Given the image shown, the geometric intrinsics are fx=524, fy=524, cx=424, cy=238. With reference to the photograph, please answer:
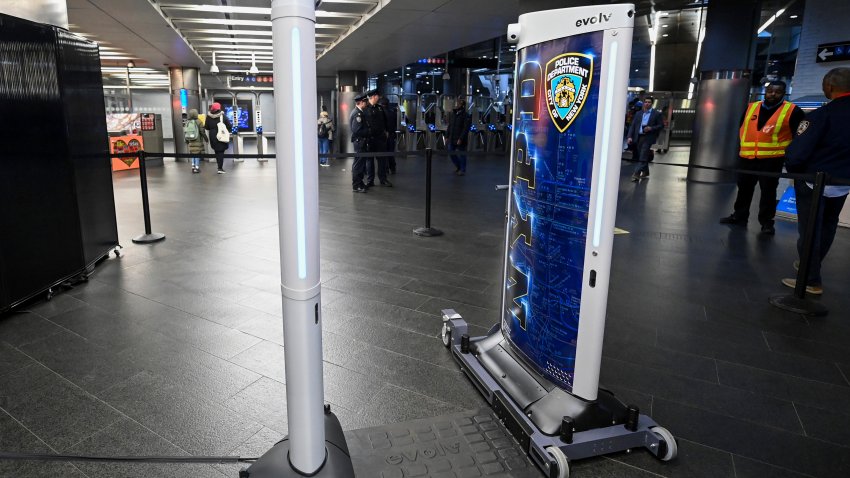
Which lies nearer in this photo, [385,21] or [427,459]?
[427,459]

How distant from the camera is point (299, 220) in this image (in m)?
1.51

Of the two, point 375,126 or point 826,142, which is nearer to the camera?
point 826,142

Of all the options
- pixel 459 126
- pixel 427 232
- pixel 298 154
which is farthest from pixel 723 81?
pixel 298 154

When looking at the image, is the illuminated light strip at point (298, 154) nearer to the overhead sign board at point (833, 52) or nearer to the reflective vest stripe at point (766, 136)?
the reflective vest stripe at point (766, 136)

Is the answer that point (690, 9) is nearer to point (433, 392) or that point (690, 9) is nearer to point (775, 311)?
point (775, 311)

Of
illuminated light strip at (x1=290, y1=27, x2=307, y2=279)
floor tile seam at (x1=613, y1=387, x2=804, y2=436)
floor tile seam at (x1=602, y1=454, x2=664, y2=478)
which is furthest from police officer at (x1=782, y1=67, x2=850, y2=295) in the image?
illuminated light strip at (x1=290, y1=27, x2=307, y2=279)

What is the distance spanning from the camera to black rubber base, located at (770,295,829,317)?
399 cm

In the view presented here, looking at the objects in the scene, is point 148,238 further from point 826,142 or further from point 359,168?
point 826,142

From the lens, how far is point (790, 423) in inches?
100

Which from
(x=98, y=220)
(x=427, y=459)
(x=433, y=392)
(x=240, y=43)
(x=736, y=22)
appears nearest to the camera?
(x=427, y=459)

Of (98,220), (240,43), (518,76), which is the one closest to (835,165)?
(518,76)

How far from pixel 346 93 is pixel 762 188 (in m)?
13.8

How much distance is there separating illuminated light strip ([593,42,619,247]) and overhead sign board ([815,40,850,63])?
33.8 feet

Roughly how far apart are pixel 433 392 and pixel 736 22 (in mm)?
10948
